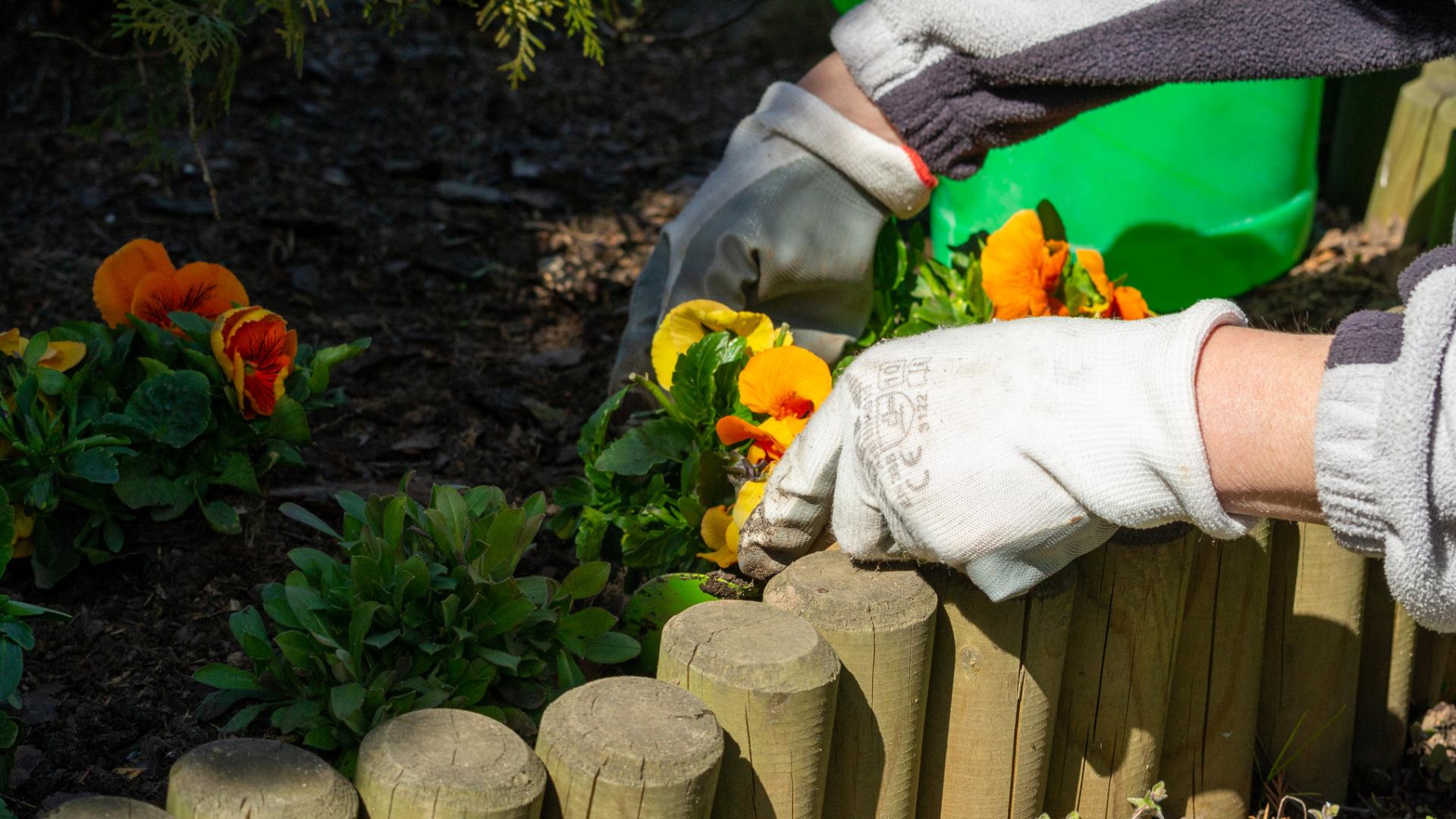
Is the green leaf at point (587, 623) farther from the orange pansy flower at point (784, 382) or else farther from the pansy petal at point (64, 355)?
the pansy petal at point (64, 355)

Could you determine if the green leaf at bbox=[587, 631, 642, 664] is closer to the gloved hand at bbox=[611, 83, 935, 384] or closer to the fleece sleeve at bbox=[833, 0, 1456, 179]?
the gloved hand at bbox=[611, 83, 935, 384]

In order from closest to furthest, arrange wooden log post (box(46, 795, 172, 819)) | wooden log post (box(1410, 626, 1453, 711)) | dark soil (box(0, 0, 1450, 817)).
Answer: wooden log post (box(46, 795, 172, 819)) → dark soil (box(0, 0, 1450, 817)) → wooden log post (box(1410, 626, 1453, 711))

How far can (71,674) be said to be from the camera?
1785mm

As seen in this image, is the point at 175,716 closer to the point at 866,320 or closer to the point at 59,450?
→ the point at 59,450

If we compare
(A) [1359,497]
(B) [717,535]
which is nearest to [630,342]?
(B) [717,535]

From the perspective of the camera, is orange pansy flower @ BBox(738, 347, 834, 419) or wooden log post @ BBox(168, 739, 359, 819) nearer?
wooden log post @ BBox(168, 739, 359, 819)

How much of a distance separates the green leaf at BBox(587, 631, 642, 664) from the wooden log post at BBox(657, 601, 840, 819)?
20cm

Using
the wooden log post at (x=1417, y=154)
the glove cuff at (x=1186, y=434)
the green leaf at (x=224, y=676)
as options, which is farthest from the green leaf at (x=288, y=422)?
the wooden log post at (x=1417, y=154)

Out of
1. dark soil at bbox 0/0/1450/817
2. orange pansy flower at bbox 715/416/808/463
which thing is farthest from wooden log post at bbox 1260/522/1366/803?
orange pansy flower at bbox 715/416/808/463

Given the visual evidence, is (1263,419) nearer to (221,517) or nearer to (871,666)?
(871,666)

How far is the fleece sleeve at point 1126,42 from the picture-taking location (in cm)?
187

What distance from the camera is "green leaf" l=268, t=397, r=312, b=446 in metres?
1.99

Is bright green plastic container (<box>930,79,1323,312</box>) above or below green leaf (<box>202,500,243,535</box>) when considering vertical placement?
above

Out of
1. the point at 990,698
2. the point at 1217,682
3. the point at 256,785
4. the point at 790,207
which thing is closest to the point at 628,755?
the point at 256,785
